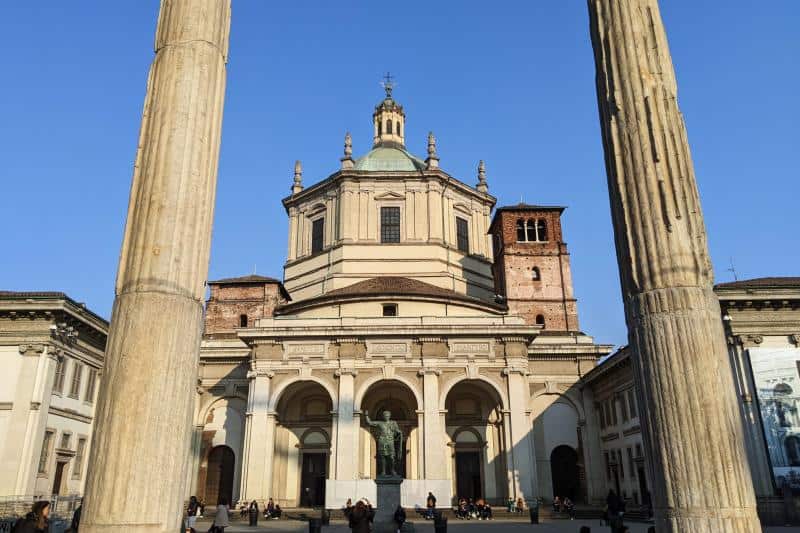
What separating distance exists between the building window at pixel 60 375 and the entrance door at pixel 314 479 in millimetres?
11333

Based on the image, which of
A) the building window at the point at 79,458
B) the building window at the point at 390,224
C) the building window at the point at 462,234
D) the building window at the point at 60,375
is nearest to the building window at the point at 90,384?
the building window at the point at 79,458

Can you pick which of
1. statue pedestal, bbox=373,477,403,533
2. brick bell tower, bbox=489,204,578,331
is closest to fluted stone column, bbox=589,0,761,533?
statue pedestal, bbox=373,477,403,533

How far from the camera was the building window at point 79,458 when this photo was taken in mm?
25281

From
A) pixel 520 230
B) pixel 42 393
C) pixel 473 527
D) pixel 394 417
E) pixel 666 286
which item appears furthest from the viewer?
pixel 520 230

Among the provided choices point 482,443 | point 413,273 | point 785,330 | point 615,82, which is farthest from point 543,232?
point 615,82

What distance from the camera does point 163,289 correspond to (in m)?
6.26

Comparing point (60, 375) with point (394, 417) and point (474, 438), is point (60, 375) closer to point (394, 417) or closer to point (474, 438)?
point (394, 417)

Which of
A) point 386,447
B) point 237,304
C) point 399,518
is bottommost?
point 399,518

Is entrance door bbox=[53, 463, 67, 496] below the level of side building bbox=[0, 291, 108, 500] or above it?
below

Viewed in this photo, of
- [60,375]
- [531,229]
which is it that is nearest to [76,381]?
[60,375]

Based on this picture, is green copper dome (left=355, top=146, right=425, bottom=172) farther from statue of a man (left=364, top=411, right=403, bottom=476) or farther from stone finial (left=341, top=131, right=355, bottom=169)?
statue of a man (left=364, top=411, right=403, bottom=476)

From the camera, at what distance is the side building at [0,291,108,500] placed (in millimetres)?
22000

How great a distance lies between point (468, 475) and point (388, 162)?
20.5m

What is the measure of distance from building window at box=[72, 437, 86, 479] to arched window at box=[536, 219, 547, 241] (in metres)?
26.3
